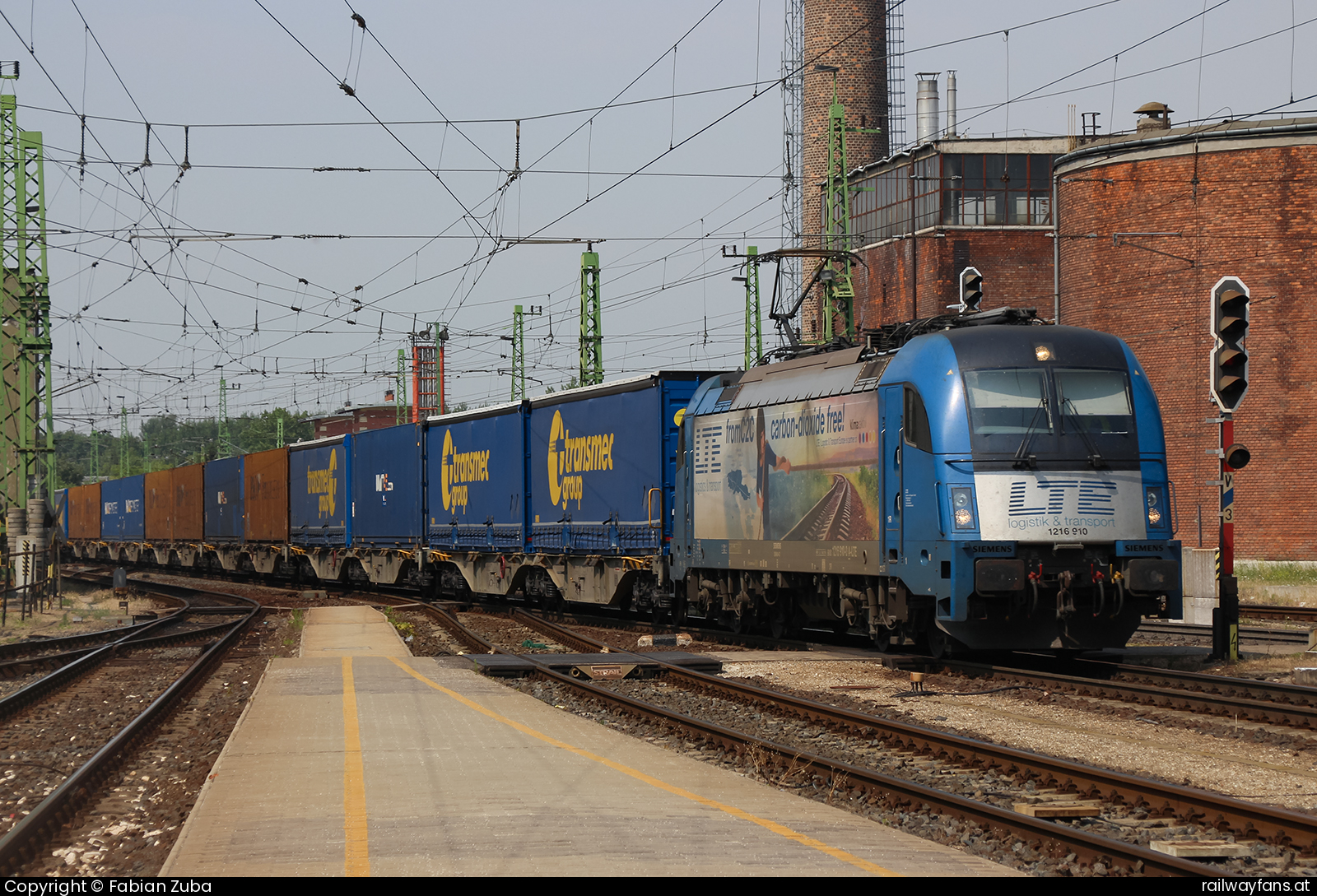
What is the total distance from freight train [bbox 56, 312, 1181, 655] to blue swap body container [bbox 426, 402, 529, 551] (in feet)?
0.23

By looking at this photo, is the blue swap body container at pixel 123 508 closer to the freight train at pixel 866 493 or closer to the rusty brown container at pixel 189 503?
the rusty brown container at pixel 189 503

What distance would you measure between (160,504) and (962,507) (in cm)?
4568

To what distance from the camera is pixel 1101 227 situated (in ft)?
126

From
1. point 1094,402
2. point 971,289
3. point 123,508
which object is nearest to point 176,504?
point 123,508

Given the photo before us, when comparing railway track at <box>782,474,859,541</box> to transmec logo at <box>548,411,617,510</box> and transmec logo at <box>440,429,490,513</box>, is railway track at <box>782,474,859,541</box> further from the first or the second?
transmec logo at <box>440,429,490,513</box>

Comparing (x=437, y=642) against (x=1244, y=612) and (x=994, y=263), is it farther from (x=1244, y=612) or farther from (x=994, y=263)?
(x=994, y=263)

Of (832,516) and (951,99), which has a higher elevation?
(951,99)

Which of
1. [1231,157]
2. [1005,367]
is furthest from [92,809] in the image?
[1231,157]

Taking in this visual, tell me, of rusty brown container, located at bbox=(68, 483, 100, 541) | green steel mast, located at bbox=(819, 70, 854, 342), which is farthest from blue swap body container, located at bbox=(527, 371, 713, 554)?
rusty brown container, located at bbox=(68, 483, 100, 541)

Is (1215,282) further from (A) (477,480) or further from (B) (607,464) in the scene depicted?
(B) (607,464)

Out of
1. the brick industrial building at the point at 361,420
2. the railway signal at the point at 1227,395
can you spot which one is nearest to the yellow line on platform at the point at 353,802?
the railway signal at the point at 1227,395

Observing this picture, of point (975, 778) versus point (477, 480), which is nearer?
point (975, 778)

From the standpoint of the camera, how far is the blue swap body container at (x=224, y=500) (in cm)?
4328

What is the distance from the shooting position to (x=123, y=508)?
57.9m
